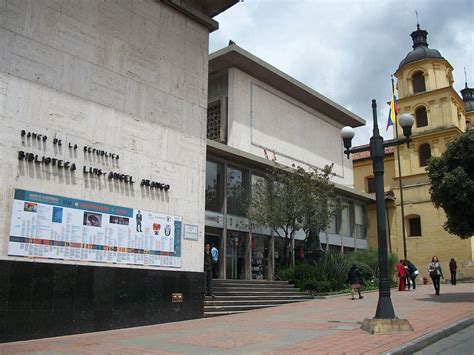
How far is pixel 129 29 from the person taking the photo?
505 inches

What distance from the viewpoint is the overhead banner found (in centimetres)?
994

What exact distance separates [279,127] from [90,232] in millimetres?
16432

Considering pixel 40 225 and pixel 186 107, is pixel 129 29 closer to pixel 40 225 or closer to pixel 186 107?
pixel 186 107

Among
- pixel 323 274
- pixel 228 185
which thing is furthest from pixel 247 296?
pixel 228 185

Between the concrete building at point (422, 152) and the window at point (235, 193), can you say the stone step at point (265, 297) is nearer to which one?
the window at point (235, 193)

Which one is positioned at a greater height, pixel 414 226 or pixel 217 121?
pixel 217 121

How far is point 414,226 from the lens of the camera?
34.7m

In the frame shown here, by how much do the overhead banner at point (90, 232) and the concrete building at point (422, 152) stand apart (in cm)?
2261

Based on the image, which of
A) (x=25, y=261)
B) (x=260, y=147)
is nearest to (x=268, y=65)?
(x=260, y=147)

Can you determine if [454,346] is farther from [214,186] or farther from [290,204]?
[214,186]

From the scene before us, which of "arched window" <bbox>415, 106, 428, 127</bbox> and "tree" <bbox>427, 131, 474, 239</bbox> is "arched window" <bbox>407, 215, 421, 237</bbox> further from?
"tree" <bbox>427, 131, 474, 239</bbox>

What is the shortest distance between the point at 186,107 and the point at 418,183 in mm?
25513

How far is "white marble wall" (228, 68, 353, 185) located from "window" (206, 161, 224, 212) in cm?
245

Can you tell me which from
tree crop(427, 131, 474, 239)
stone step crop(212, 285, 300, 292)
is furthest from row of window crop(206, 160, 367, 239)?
tree crop(427, 131, 474, 239)
